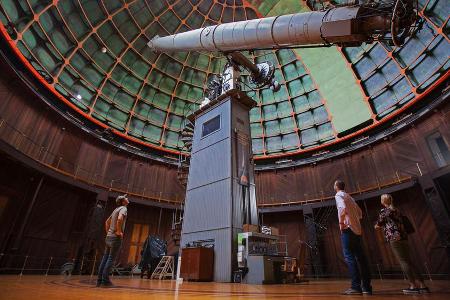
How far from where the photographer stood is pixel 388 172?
14859 mm

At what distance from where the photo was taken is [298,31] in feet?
29.1

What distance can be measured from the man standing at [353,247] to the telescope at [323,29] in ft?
18.8

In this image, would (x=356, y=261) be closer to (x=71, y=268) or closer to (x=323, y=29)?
(x=323, y=29)

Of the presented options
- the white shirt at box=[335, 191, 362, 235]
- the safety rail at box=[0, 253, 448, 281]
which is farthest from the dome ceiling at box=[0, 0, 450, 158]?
the white shirt at box=[335, 191, 362, 235]

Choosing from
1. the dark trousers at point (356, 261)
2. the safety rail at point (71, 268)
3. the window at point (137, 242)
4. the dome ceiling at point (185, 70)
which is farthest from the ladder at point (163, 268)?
the dome ceiling at point (185, 70)

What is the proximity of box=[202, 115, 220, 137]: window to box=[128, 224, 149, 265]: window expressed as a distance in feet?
30.7

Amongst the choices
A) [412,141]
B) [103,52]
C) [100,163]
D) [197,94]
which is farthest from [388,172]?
[103,52]

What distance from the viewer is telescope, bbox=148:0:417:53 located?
7152 mm

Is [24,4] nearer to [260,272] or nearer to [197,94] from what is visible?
[197,94]

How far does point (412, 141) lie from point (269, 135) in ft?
31.5

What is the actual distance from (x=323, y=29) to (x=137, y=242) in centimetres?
1566

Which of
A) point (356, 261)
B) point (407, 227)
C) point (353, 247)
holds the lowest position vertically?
point (356, 261)

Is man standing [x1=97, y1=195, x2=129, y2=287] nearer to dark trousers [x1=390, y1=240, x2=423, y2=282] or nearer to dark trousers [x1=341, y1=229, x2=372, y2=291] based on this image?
dark trousers [x1=341, y1=229, x2=372, y2=291]

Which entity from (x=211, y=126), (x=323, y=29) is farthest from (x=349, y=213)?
(x=211, y=126)
